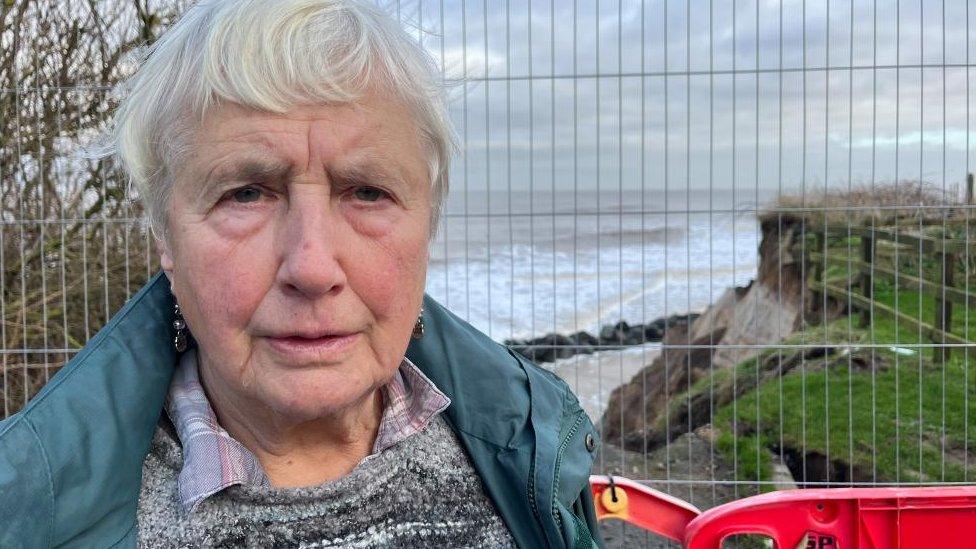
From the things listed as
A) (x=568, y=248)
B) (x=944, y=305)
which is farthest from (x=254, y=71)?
(x=568, y=248)

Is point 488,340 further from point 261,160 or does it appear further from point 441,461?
point 261,160

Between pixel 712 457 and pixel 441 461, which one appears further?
pixel 712 457

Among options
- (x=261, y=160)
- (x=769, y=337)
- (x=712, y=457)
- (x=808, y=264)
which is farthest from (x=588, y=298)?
(x=261, y=160)

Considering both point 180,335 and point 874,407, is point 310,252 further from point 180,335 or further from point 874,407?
point 874,407

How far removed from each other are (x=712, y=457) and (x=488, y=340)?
312 centimetres

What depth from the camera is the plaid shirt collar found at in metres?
1.15

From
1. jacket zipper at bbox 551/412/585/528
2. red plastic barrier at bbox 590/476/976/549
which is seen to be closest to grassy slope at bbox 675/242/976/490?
red plastic barrier at bbox 590/476/976/549

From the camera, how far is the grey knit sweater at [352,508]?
45.5 inches

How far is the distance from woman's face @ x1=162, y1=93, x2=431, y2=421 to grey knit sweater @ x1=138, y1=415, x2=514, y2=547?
0.16m

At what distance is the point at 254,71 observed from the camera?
1056 millimetres

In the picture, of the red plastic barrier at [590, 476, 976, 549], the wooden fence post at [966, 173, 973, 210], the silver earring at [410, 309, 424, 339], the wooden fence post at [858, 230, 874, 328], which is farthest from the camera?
the wooden fence post at [858, 230, 874, 328]

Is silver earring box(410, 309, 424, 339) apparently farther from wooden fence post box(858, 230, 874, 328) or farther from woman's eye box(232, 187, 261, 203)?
wooden fence post box(858, 230, 874, 328)

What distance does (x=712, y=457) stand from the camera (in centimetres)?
430

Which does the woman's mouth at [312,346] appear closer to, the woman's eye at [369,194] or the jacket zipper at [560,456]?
the woman's eye at [369,194]
